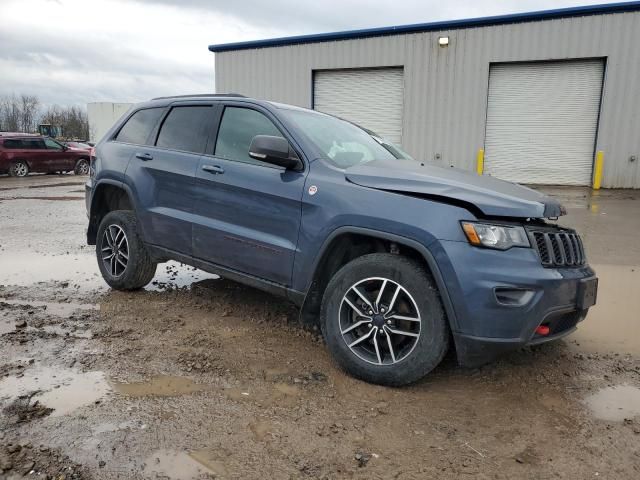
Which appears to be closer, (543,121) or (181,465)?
(181,465)

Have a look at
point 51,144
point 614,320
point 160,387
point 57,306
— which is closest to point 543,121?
point 614,320

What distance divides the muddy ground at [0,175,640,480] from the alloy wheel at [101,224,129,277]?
324 mm

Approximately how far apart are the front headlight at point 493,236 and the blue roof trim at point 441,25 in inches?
614

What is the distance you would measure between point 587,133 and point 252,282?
52.2 feet

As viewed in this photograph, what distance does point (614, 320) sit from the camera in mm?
4469

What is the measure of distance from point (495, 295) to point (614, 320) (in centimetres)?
238

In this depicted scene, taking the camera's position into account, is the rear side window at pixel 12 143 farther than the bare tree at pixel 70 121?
No

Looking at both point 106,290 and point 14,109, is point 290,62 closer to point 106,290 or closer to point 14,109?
point 106,290

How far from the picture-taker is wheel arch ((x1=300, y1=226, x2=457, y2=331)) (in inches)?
114

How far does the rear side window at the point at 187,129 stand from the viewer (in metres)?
4.31

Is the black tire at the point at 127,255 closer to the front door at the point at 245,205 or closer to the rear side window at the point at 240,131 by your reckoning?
the front door at the point at 245,205

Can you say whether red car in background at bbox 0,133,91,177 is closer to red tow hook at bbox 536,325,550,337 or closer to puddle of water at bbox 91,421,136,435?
puddle of water at bbox 91,421,136,435

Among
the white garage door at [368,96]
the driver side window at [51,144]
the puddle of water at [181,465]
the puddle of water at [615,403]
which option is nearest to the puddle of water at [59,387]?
the puddle of water at [181,465]

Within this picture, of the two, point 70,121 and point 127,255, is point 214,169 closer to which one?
point 127,255
